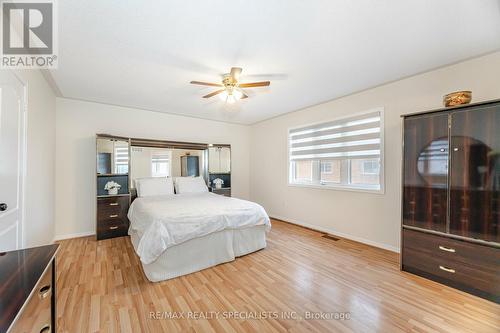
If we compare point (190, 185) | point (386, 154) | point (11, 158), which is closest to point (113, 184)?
point (190, 185)

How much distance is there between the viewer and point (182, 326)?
166 cm

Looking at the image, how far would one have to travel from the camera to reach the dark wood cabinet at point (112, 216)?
3559 mm

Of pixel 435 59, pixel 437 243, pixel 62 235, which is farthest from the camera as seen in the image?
pixel 62 235

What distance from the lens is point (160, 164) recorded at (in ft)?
14.5

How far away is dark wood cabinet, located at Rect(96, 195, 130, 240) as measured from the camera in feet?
11.7

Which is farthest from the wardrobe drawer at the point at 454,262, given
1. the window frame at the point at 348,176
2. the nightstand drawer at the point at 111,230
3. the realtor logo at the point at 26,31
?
the nightstand drawer at the point at 111,230

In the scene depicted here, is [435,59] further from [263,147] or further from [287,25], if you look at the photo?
[263,147]

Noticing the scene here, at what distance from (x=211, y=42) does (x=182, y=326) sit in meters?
2.59

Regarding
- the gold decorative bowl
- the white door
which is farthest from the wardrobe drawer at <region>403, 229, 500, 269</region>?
the white door

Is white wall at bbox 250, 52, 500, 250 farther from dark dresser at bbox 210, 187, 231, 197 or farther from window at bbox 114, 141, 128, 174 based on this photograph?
window at bbox 114, 141, 128, 174

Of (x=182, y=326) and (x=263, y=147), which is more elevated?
(x=263, y=147)

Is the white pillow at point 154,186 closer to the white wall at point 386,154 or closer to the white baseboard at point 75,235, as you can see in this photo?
the white baseboard at point 75,235

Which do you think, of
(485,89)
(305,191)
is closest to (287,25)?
(485,89)

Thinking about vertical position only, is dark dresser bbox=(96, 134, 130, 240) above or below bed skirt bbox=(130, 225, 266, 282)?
above
